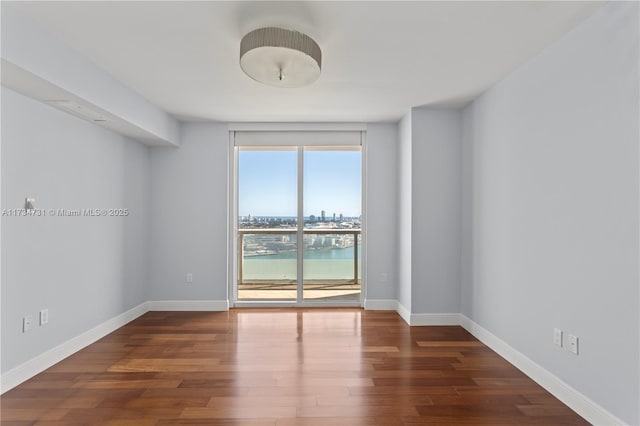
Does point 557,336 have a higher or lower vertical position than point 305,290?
higher

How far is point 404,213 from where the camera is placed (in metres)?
4.46

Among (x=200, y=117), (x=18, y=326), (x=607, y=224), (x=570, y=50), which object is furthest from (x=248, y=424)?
(x=200, y=117)

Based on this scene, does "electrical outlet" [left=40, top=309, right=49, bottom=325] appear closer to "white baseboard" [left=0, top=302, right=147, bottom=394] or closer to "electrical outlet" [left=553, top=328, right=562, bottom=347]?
"white baseboard" [left=0, top=302, right=147, bottom=394]

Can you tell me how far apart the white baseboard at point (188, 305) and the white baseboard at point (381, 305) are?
187 cm

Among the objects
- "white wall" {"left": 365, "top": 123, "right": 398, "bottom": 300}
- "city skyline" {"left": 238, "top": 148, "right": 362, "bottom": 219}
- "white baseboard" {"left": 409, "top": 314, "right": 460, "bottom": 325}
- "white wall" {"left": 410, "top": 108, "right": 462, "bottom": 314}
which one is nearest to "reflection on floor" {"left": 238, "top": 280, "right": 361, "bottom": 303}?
"white wall" {"left": 365, "top": 123, "right": 398, "bottom": 300}

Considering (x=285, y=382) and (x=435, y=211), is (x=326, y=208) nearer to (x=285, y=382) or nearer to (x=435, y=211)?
(x=435, y=211)

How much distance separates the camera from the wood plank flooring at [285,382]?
2260mm

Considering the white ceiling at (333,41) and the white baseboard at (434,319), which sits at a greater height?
the white ceiling at (333,41)

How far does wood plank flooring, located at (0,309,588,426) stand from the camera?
2.26m

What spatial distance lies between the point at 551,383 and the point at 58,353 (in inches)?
150

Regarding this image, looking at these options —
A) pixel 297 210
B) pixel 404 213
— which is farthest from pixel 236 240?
pixel 404 213

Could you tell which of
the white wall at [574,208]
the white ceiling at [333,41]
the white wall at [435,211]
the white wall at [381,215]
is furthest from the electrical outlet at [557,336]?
the white wall at [381,215]

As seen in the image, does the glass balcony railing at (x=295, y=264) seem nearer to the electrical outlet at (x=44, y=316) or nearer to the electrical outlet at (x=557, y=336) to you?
the electrical outlet at (x=44, y=316)

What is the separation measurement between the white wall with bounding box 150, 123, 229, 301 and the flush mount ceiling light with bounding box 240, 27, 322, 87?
8.01 feet
